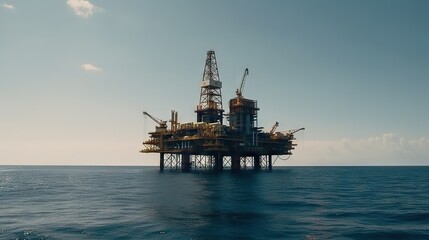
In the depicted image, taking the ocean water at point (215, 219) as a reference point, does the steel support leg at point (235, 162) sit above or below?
above

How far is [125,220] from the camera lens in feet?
112

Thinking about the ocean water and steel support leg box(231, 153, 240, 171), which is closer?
the ocean water

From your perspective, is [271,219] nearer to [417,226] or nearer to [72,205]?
[417,226]

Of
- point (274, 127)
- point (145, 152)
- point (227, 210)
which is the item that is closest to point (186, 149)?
point (145, 152)

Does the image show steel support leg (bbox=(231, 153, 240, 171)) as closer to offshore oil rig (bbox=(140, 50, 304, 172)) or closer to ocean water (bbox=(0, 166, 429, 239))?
offshore oil rig (bbox=(140, 50, 304, 172))

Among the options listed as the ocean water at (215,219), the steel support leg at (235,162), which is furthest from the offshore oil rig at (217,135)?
the ocean water at (215,219)

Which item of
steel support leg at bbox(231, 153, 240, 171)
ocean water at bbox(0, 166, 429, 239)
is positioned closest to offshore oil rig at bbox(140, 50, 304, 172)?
steel support leg at bbox(231, 153, 240, 171)

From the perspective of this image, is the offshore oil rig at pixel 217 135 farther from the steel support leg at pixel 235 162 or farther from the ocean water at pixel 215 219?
the ocean water at pixel 215 219

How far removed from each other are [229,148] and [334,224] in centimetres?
9051

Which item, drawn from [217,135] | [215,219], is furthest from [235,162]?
[215,219]

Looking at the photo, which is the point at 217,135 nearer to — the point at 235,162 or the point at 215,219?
the point at 235,162

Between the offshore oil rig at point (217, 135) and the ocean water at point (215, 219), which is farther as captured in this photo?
the offshore oil rig at point (217, 135)

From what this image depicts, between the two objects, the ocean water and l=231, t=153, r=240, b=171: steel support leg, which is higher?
l=231, t=153, r=240, b=171: steel support leg

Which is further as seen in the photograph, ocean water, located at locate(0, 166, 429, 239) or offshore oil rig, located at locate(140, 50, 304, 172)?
offshore oil rig, located at locate(140, 50, 304, 172)
